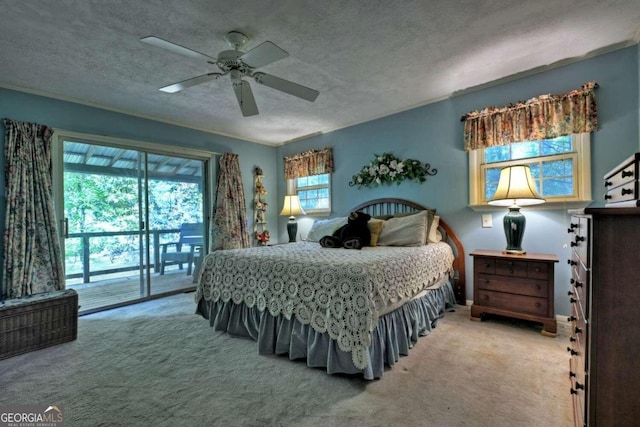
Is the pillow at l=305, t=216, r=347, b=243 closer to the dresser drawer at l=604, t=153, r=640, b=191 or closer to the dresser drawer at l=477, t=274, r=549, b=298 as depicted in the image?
the dresser drawer at l=477, t=274, r=549, b=298

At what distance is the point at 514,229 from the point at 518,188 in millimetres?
401

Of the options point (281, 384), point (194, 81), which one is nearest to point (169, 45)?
point (194, 81)

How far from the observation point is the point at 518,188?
8.48 ft

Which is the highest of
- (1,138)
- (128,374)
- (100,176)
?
(1,138)

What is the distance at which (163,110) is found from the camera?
375cm

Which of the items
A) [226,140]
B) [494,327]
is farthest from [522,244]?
[226,140]

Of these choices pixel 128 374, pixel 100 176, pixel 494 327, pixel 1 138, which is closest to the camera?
pixel 128 374

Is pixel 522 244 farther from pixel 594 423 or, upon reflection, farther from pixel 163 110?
pixel 163 110

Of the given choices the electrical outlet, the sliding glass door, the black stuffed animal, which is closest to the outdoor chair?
the sliding glass door

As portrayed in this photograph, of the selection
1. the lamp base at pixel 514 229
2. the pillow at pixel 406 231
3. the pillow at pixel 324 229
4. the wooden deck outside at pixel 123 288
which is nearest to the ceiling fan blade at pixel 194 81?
the pillow at pixel 324 229

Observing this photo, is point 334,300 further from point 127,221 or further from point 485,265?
point 127,221

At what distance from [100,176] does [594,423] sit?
4.81 m

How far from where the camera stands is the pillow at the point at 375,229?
3.23 meters

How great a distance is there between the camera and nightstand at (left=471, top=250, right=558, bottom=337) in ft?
8.06
